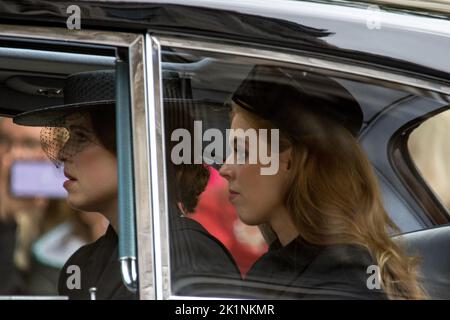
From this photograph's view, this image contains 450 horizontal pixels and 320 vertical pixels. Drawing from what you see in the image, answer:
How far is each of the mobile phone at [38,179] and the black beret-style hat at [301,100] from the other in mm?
434

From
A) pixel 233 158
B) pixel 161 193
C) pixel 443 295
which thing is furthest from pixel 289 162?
pixel 443 295

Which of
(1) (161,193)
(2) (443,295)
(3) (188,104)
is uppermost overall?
(3) (188,104)

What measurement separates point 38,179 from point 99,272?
0.83ft

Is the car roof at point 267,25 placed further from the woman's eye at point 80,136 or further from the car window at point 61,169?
the woman's eye at point 80,136

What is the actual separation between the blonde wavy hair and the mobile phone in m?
0.40

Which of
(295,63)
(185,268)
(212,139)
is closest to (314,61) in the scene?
(295,63)

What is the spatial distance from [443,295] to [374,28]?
0.55m

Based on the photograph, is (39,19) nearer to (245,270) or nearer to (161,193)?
(161,193)

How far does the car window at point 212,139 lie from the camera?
227 cm

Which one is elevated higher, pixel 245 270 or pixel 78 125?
pixel 78 125

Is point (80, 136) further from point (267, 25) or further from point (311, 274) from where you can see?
point (311, 274)

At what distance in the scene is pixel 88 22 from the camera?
229 cm

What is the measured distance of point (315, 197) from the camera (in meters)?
2.29

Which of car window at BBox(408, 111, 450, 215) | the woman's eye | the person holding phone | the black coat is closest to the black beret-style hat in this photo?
car window at BBox(408, 111, 450, 215)
